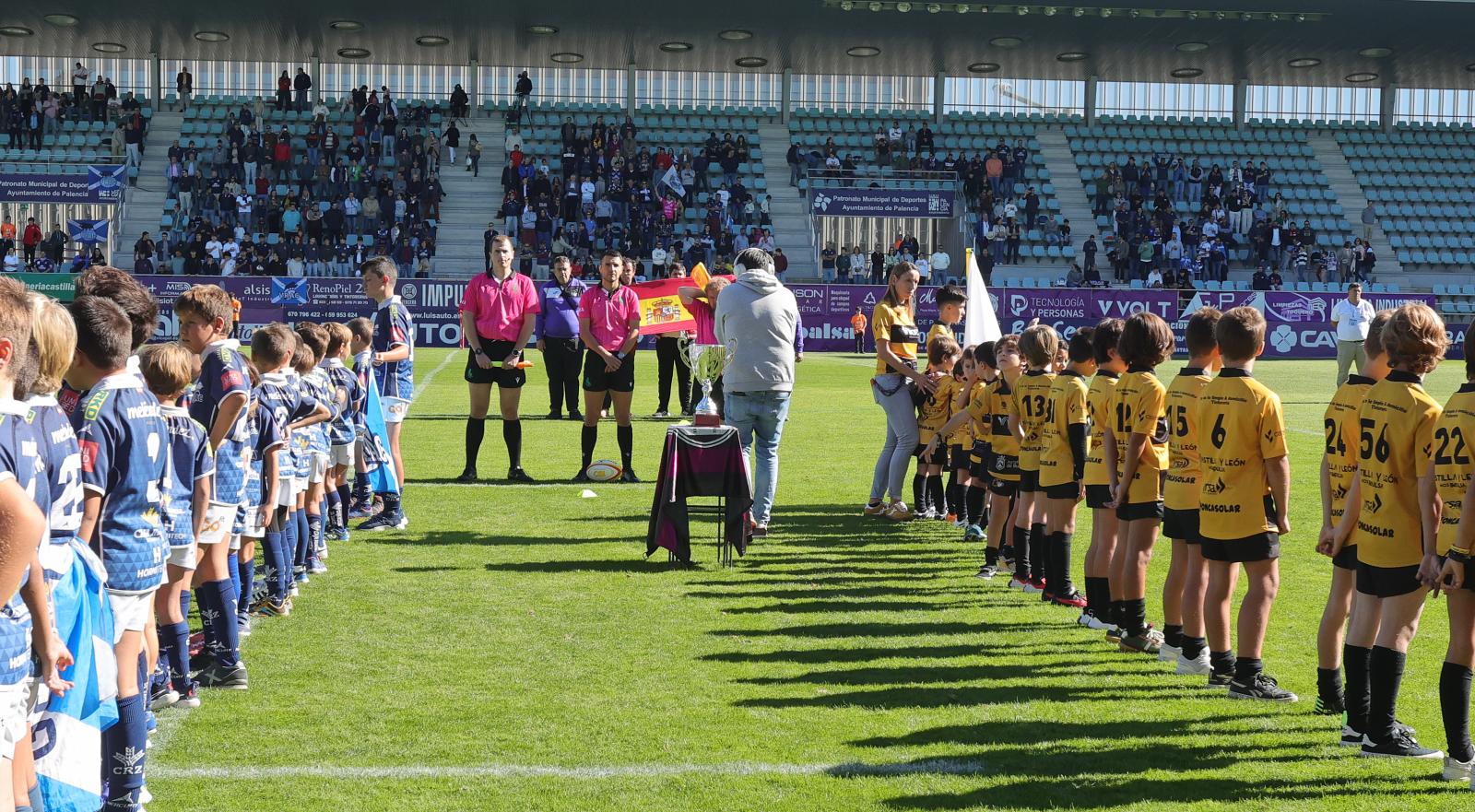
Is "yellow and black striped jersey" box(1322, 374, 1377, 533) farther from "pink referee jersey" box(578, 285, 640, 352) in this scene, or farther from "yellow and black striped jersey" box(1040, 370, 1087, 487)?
"pink referee jersey" box(578, 285, 640, 352)

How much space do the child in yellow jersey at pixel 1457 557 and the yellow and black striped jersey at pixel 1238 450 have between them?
103 centimetres

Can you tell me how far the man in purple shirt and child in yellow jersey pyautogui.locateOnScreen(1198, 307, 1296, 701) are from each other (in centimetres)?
1087

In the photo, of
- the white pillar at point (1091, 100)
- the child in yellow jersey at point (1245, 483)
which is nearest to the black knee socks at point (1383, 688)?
the child in yellow jersey at point (1245, 483)

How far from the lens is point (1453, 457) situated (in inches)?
181

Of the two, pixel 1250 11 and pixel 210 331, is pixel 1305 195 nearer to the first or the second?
pixel 1250 11

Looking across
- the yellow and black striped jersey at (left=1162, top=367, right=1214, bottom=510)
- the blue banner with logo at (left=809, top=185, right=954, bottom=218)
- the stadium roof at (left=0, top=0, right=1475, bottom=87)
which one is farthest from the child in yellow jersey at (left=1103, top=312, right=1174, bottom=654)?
the blue banner with logo at (left=809, top=185, right=954, bottom=218)

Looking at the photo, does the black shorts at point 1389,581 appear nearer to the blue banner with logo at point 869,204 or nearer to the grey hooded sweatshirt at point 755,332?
the grey hooded sweatshirt at point 755,332

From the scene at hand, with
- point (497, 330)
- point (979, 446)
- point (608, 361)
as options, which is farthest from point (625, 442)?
point (979, 446)

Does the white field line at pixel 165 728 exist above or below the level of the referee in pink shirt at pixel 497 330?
below

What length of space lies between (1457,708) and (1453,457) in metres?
0.83

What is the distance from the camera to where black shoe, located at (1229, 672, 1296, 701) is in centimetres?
585

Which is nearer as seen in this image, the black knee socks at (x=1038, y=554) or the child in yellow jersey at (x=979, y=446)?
the black knee socks at (x=1038, y=554)

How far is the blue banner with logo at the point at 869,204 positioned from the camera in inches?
1532

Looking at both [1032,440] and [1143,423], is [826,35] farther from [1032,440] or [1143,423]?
[1143,423]
